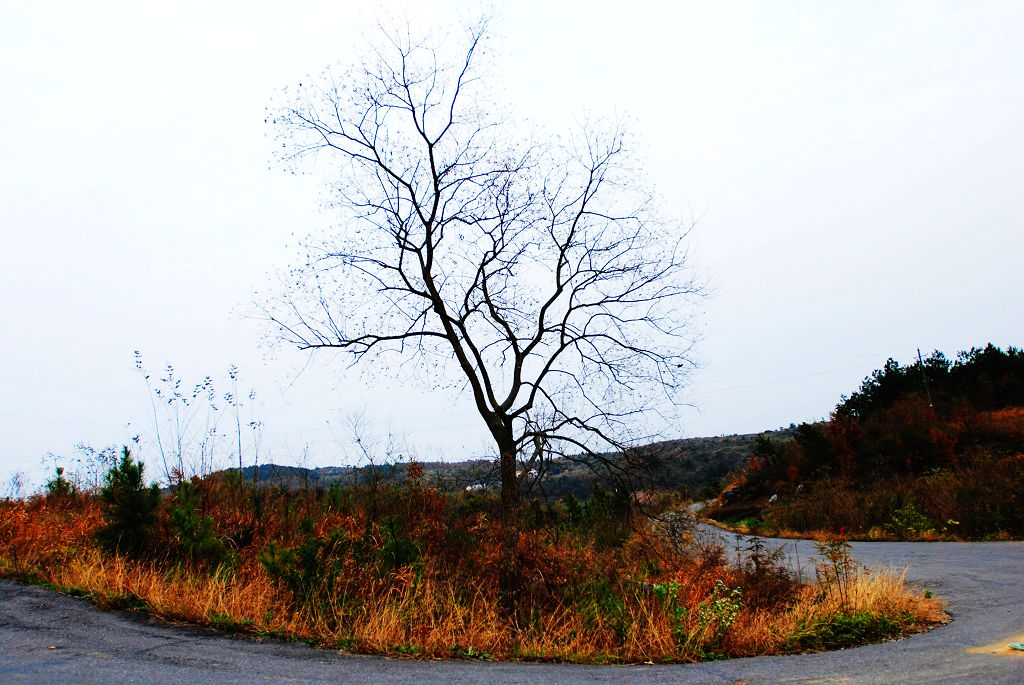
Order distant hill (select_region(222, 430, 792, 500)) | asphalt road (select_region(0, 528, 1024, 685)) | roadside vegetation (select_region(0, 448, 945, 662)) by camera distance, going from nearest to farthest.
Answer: asphalt road (select_region(0, 528, 1024, 685))
roadside vegetation (select_region(0, 448, 945, 662))
distant hill (select_region(222, 430, 792, 500))

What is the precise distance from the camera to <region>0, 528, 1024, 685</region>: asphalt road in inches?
222

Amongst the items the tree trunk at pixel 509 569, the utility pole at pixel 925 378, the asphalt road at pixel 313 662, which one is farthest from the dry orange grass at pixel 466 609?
the utility pole at pixel 925 378

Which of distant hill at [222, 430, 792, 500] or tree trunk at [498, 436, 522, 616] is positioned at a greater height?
distant hill at [222, 430, 792, 500]

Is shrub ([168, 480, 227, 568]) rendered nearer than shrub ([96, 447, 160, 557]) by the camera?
Yes

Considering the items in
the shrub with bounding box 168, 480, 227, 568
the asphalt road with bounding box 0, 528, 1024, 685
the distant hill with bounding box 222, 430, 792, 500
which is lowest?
the asphalt road with bounding box 0, 528, 1024, 685

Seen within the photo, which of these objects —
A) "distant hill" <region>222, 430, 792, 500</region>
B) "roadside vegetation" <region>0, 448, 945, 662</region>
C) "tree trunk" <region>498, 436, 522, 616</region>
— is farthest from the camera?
"distant hill" <region>222, 430, 792, 500</region>

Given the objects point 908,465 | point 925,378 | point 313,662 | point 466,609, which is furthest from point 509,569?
point 925,378

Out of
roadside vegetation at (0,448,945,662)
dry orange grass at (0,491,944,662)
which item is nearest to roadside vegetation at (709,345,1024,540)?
roadside vegetation at (0,448,945,662)

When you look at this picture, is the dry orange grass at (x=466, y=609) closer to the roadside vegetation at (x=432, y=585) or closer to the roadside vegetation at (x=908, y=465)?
the roadside vegetation at (x=432, y=585)

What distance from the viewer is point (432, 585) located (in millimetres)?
8469

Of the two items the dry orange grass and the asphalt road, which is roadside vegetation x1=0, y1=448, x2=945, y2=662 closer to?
the dry orange grass

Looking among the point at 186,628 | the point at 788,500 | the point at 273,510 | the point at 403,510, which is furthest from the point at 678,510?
the point at 788,500

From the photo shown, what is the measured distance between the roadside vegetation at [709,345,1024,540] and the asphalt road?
13.0 metres

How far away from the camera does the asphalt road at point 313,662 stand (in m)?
5.65
